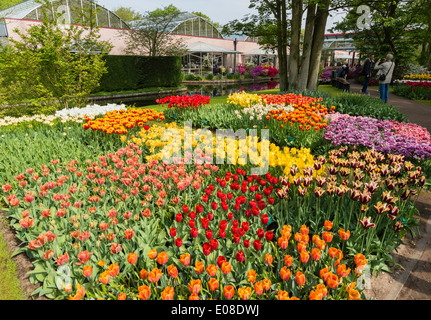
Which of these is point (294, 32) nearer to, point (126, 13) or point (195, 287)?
point (195, 287)

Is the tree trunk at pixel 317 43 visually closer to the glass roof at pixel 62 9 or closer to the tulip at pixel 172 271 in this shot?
the tulip at pixel 172 271

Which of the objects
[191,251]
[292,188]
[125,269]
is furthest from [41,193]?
[292,188]

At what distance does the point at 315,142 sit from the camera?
19.9ft

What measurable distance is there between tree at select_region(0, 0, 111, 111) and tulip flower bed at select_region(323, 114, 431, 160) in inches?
312

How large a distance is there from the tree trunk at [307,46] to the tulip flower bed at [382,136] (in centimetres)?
796

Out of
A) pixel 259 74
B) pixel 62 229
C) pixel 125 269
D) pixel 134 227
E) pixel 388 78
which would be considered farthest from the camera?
pixel 259 74

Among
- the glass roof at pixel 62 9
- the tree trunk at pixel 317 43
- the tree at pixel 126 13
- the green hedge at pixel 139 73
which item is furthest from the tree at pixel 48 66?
the tree at pixel 126 13

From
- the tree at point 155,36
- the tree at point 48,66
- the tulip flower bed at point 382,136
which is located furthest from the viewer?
the tree at point 155,36

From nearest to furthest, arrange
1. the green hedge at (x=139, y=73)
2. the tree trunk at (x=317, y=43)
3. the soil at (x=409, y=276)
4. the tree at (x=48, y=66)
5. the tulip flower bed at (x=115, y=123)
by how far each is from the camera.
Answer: the soil at (x=409, y=276)
the tulip flower bed at (x=115, y=123)
the tree at (x=48, y=66)
the tree trunk at (x=317, y=43)
the green hedge at (x=139, y=73)

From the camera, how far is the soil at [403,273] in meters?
2.49

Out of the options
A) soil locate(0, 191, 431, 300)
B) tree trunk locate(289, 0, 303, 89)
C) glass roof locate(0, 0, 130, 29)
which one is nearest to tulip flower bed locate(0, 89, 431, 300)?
soil locate(0, 191, 431, 300)

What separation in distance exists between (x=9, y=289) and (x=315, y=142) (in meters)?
5.53

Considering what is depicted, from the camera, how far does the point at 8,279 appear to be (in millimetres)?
2713

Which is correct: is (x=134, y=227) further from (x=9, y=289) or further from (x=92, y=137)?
(x=92, y=137)
